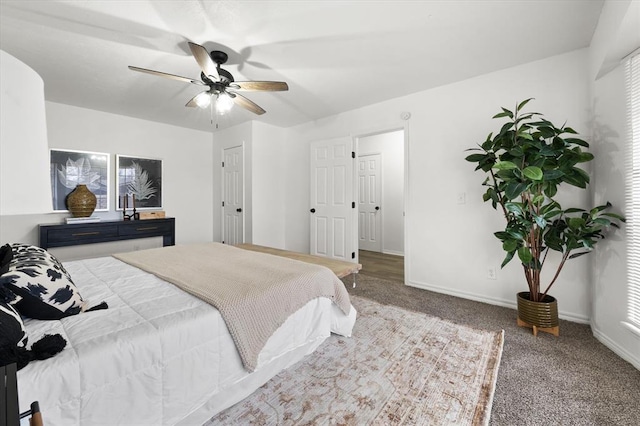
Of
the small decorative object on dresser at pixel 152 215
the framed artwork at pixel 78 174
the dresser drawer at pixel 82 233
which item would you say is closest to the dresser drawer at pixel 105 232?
the dresser drawer at pixel 82 233

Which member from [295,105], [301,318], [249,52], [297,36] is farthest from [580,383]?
[295,105]

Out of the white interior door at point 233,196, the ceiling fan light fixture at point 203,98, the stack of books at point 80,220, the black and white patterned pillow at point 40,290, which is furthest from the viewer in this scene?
the white interior door at point 233,196

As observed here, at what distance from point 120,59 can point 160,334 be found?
2.71 meters

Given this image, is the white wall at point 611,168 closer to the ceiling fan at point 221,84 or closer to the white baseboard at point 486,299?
the white baseboard at point 486,299

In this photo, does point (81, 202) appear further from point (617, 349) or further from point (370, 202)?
point (617, 349)

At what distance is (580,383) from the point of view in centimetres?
162

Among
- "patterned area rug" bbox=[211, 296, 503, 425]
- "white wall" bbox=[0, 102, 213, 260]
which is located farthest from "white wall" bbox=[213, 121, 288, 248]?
"patterned area rug" bbox=[211, 296, 503, 425]

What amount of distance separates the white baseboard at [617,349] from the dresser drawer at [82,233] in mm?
5397

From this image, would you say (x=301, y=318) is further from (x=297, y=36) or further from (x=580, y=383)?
(x=297, y=36)

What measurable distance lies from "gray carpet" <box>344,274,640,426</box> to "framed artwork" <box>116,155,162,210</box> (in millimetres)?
4532

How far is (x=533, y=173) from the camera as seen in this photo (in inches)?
Answer: 77.4

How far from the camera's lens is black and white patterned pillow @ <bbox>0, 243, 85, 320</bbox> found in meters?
1.10

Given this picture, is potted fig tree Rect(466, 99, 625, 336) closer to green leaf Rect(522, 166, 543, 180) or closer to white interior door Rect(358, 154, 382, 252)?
green leaf Rect(522, 166, 543, 180)

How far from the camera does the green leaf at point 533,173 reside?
195 centimetres
